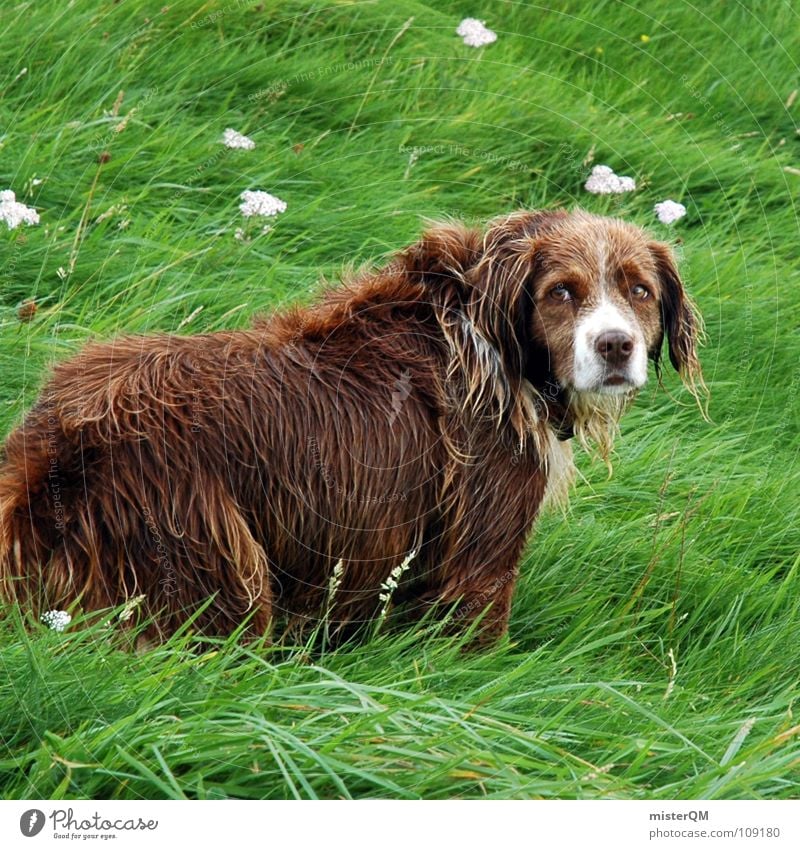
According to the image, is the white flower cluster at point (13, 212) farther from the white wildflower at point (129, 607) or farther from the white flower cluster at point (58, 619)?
the white flower cluster at point (58, 619)

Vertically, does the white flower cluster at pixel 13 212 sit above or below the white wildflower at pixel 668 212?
above

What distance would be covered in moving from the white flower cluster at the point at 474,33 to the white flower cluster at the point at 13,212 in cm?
218

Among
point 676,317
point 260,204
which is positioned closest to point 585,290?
point 676,317

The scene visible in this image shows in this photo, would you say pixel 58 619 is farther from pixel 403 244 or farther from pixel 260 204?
pixel 403 244

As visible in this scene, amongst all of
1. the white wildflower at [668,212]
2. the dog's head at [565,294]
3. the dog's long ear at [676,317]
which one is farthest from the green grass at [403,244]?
the dog's head at [565,294]

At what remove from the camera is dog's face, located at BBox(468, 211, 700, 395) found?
399 centimetres

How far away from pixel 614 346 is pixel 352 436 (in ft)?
2.65

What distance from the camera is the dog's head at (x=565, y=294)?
158 inches

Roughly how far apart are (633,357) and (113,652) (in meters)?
1.66

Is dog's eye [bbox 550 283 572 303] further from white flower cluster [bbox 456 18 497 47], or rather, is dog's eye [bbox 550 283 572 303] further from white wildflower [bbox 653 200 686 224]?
white flower cluster [bbox 456 18 497 47]

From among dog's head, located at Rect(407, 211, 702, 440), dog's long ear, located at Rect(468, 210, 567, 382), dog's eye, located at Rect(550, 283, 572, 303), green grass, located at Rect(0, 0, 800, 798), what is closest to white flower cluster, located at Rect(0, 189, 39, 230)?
green grass, located at Rect(0, 0, 800, 798)

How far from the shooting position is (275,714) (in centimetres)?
340

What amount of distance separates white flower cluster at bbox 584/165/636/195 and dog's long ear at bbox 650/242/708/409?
1529 mm

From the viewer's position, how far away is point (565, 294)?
163 inches
